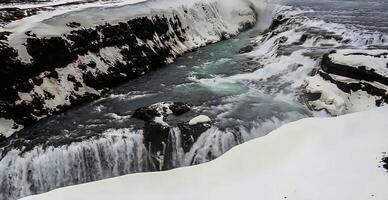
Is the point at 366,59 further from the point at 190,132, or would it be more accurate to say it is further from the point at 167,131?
the point at 167,131

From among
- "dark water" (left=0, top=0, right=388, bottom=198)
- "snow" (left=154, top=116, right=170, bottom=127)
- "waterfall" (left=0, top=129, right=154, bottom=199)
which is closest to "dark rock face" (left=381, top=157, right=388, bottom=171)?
"dark water" (left=0, top=0, right=388, bottom=198)

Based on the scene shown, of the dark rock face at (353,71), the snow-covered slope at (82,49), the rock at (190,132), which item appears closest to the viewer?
the rock at (190,132)

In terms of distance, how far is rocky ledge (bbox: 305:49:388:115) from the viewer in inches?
562

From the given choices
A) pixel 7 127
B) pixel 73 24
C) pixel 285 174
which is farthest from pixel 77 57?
pixel 285 174

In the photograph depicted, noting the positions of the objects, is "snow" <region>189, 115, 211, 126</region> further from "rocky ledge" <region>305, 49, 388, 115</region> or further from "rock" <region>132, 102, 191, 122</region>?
"rocky ledge" <region>305, 49, 388, 115</region>

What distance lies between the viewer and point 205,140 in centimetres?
1279

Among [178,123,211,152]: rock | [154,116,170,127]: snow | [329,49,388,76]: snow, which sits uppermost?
[329,49,388,76]: snow

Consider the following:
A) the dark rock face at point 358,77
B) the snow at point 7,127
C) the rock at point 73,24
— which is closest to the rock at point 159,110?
the snow at point 7,127

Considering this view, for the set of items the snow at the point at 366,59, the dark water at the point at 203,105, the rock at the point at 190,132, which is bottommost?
the dark water at the point at 203,105

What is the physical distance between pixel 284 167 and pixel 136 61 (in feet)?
37.2

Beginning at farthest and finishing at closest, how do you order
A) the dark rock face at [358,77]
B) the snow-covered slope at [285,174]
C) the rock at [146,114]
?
the dark rock face at [358,77]
the rock at [146,114]
the snow-covered slope at [285,174]

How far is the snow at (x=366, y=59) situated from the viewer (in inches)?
580

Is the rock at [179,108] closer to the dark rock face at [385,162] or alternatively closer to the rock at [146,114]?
the rock at [146,114]

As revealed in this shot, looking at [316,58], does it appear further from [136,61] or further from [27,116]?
[27,116]
